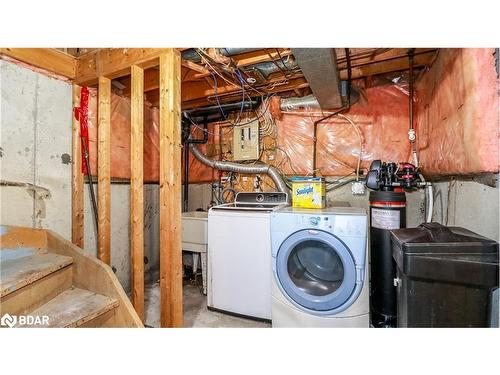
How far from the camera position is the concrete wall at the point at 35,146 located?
168cm

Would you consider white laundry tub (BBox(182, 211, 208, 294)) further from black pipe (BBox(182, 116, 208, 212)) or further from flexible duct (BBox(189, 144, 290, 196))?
flexible duct (BBox(189, 144, 290, 196))

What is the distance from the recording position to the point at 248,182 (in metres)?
2.99

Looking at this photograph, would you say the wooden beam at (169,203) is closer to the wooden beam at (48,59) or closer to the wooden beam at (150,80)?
the wooden beam at (150,80)

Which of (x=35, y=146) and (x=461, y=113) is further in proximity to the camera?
(x=35, y=146)

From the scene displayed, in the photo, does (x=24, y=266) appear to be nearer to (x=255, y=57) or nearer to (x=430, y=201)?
(x=255, y=57)

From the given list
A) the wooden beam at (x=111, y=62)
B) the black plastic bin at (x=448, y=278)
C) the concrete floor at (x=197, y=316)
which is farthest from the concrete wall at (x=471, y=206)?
the wooden beam at (x=111, y=62)

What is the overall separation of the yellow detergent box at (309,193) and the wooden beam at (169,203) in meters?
1.09

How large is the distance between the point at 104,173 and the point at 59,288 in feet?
2.82

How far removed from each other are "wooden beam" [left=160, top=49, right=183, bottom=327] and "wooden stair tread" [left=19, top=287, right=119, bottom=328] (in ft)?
1.07

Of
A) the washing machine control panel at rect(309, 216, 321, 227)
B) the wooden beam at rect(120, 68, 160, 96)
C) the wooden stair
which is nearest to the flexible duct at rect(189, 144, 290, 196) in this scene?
the washing machine control panel at rect(309, 216, 321, 227)

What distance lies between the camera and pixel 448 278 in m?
0.99

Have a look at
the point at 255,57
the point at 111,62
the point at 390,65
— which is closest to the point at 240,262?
the point at 255,57

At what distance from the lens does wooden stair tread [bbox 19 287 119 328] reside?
1274 mm
